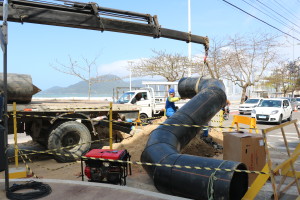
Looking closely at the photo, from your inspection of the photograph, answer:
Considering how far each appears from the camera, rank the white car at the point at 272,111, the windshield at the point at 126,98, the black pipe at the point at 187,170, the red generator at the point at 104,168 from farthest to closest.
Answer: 1. the white car at the point at 272,111
2. the windshield at the point at 126,98
3. the red generator at the point at 104,168
4. the black pipe at the point at 187,170

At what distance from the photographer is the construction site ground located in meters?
4.16

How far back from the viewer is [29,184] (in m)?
4.49

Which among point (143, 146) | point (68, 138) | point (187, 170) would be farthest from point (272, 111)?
point (187, 170)

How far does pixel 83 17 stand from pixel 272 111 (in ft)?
44.2

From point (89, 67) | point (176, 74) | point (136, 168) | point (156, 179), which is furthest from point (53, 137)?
point (176, 74)

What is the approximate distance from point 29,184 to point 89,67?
24.2 meters

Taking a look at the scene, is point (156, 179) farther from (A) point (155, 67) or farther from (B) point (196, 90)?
(A) point (155, 67)

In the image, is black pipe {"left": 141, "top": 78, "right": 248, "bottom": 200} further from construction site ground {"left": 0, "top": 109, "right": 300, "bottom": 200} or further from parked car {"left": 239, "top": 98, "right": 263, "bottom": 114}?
parked car {"left": 239, "top": 98, "right": 263, "bottom": 114}

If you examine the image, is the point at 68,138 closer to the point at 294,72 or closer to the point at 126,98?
the point at 126,98

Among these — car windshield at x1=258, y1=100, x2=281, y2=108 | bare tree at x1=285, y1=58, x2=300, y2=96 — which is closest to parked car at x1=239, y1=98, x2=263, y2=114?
car windshield at x1=258, y1=100, x2=281, y2=108

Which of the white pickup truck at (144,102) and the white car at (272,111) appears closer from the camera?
the white pickup truck at (144,102)

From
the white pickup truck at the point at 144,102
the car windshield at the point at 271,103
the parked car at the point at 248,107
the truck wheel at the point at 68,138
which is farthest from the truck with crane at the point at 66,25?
the parked car at the point at 248,107

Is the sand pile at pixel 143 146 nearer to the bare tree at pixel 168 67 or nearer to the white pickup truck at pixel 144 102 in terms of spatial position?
the white pickup truck at pixel 144 102

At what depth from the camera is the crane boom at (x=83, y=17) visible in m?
6.49
